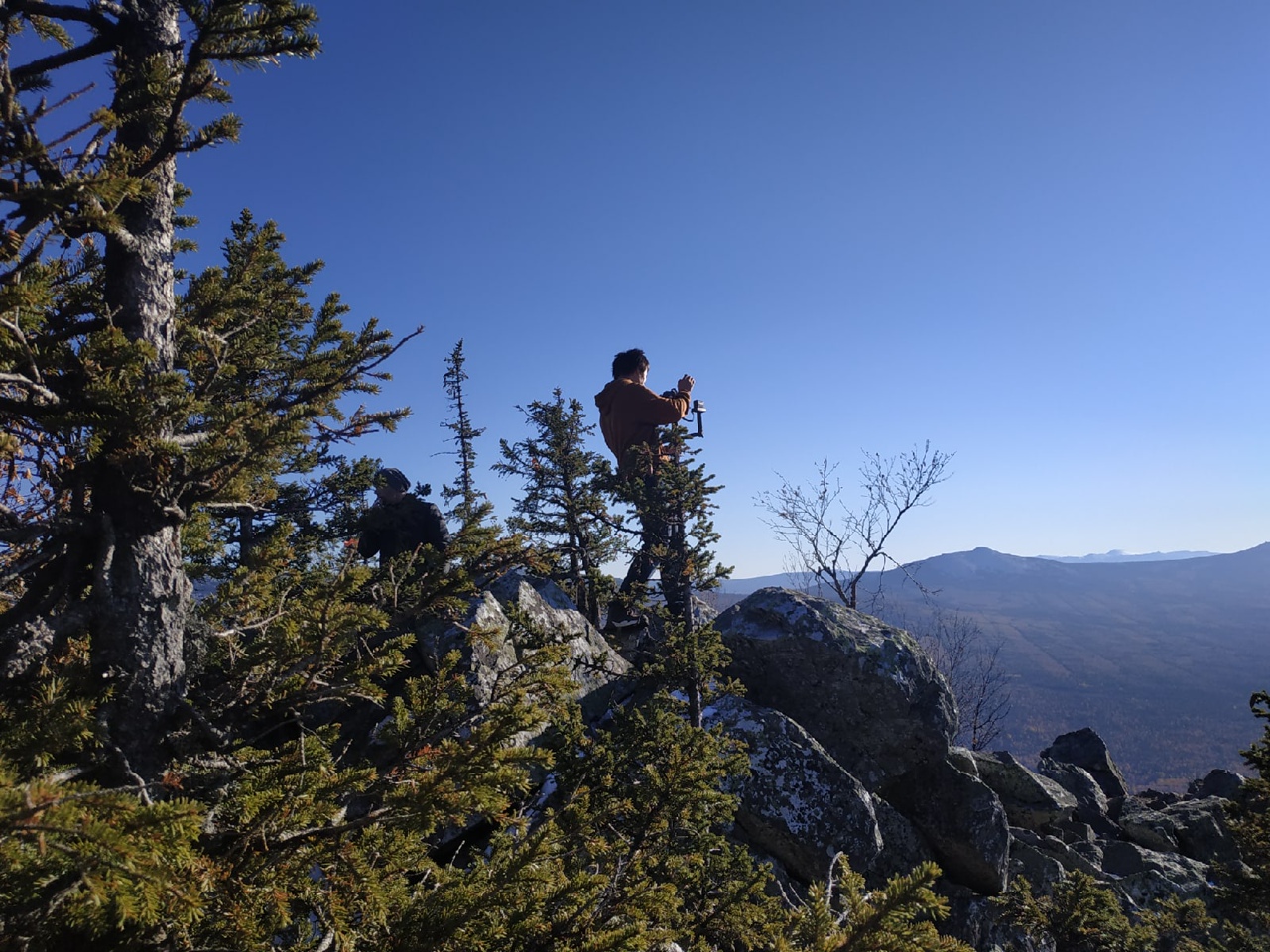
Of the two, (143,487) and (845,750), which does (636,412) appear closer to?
(845,750)

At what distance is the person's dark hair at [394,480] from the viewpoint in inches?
419

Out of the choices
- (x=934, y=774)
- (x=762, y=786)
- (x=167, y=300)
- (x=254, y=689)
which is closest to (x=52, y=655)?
(x=254, y=689)

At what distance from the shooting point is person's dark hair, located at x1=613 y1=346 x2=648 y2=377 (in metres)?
12.5

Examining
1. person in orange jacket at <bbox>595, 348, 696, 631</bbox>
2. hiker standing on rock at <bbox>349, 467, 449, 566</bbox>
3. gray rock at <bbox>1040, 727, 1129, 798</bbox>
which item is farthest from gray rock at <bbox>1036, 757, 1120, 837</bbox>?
hiker standing on rock at <bbox>349, 467, 449, 566</bbox>

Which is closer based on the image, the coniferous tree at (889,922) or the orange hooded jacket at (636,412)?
the coniferous tree at (889,922)

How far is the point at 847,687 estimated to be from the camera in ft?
34.6

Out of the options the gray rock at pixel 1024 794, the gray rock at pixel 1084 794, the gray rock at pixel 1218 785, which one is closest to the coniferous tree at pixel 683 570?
the gray rock at pixel 1024 794

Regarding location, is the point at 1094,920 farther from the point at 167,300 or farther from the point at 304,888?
the point at 167,300

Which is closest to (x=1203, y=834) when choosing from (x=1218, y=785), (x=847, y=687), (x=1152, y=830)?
(x=1152, y=830)

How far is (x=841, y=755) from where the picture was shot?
10.3 m

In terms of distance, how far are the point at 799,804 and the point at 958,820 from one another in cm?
395

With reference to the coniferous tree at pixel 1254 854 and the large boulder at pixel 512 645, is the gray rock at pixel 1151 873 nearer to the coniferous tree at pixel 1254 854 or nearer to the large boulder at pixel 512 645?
the coniferous tree at pixel 1254 854

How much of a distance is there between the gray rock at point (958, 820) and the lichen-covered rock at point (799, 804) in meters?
2.23

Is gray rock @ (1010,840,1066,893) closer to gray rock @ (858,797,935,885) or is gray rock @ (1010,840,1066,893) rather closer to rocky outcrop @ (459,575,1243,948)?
rocky outcrop @ (459,575,1243,948)
